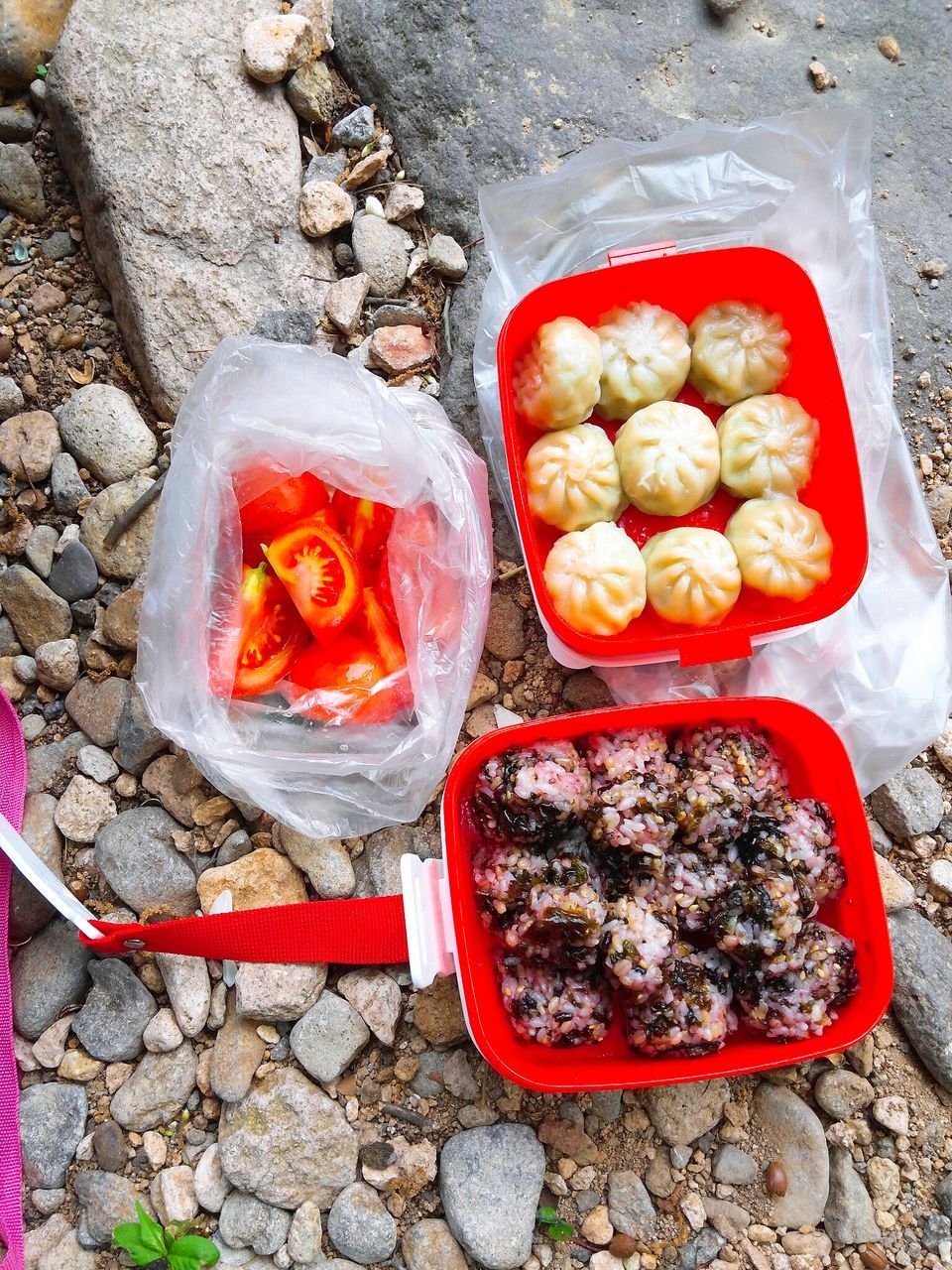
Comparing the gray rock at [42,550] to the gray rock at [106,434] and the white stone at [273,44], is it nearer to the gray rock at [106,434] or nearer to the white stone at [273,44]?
the gray rock at [106,434]

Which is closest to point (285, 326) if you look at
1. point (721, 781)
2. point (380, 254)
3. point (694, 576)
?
point (380, 254)

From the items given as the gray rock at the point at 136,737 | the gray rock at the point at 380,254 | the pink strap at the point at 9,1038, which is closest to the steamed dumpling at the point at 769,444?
the gray rock at the point at 380,254

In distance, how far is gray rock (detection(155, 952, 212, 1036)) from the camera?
146cm

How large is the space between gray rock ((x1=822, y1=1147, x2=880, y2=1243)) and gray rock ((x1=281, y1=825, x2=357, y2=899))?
0.82m

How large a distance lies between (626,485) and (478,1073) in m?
0.92

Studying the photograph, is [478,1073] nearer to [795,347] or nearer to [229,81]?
[795,347]

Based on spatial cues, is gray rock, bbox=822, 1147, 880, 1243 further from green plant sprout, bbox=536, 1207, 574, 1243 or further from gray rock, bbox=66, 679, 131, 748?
gray rock, bbox=66, 679, 131, 748

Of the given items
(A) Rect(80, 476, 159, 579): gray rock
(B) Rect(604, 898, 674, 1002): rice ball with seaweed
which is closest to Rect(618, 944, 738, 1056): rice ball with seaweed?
(B) Rect(604, 898, 674, 1002): rice ball with seaweed

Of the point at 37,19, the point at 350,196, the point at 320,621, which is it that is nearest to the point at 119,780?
the point at 320,621

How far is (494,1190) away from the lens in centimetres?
139

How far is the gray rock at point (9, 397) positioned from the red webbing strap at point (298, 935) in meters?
0.86

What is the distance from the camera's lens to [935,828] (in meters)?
1.55

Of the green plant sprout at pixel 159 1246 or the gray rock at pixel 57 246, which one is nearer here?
the green plant sprout at pixel 159 1246

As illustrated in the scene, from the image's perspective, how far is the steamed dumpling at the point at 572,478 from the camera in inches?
59.2
